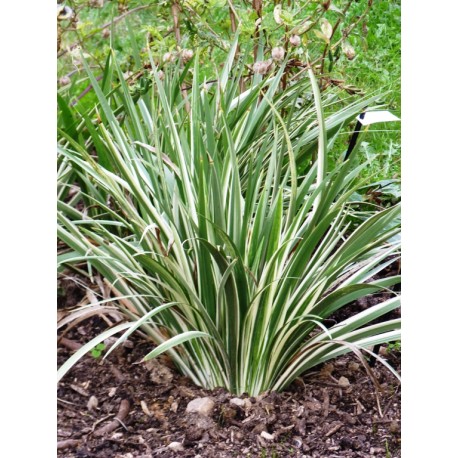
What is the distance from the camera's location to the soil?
65.5 inches

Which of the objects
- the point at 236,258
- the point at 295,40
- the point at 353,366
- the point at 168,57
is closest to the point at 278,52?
the point at 295,40

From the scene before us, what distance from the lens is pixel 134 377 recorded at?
1.86m

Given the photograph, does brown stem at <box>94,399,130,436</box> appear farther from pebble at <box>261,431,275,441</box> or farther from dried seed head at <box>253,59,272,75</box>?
dried seed head at <box>253,59,272,75</box>

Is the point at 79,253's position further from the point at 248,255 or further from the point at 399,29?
the point at 399,29

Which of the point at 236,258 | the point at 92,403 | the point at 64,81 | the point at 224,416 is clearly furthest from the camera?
the point at 64,81

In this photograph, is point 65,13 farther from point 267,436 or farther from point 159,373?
point 267,436

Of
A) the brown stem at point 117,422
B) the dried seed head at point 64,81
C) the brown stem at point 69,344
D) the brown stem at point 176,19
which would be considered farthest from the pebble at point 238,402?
the dried seed head at point 64,81

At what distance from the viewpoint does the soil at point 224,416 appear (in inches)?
65.5

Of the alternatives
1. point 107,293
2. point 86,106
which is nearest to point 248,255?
point 107,293

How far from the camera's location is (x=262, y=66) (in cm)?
206

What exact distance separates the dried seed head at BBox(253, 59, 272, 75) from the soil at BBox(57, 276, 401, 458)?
2.65ft

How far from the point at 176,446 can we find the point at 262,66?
1.03 meters

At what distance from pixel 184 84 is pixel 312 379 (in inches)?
38.2

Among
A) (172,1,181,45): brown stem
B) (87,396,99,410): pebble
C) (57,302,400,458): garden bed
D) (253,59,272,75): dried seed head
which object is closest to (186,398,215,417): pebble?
(57,302,400,458): garden bed
